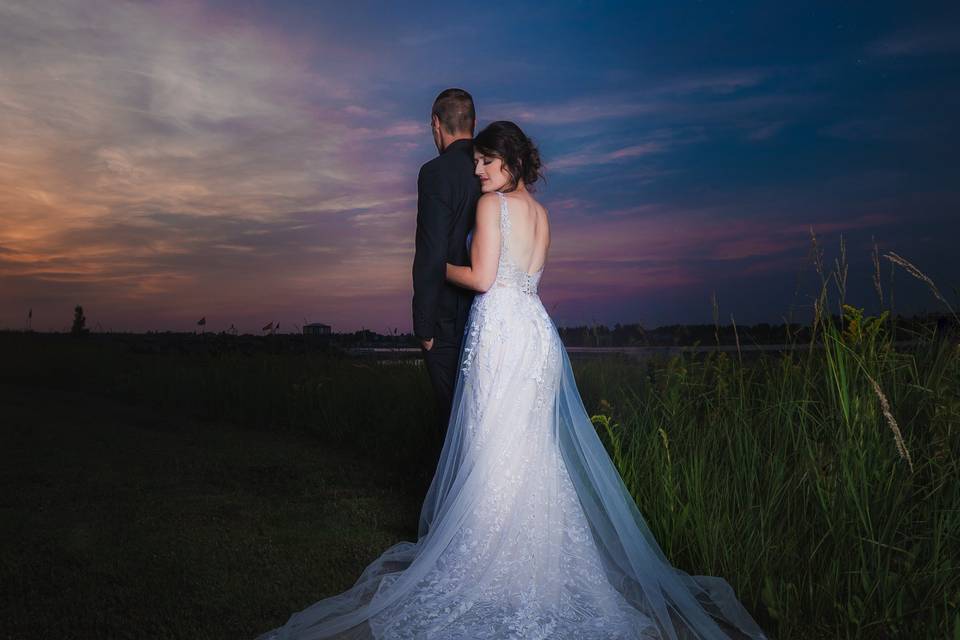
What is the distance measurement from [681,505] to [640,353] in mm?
4109

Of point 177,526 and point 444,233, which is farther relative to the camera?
point 177,526

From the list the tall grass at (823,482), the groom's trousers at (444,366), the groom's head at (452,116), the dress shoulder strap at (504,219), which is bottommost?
the tall grass at (823,482)

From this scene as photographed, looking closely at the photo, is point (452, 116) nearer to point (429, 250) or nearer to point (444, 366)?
point (429, 250)

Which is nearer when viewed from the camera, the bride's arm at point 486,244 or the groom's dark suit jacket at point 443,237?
the bride's arm at point 486,244

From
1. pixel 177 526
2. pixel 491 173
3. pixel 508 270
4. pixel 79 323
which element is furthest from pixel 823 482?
pixel 79 323

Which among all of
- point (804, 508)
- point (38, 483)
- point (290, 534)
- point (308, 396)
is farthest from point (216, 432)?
point (804, 508)

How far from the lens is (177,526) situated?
18.9 ft

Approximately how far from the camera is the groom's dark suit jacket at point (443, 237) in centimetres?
464

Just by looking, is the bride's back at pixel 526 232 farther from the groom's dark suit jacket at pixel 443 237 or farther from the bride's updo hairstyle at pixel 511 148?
the groom's dark suit jacket at pixel 443 237

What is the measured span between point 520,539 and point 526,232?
1654 millimetres

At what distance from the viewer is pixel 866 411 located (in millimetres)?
4316

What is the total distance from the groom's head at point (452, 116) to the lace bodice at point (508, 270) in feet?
2.60

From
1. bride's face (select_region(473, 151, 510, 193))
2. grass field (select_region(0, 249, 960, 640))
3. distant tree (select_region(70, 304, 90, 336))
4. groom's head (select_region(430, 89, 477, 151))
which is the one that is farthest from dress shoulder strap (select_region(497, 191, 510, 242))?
distant tree (select_region(70, 304, 90, 336))

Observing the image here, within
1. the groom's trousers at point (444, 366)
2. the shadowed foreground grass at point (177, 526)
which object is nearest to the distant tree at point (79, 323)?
the shadowed foreground grass at point (177, 526)
